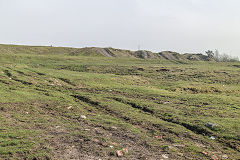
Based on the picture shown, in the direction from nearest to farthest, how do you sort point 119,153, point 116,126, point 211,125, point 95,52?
1. point 119,153
2. point 116,126
3. point 211,125
4. point 95,52

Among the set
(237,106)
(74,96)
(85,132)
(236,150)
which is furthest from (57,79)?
(236,150)

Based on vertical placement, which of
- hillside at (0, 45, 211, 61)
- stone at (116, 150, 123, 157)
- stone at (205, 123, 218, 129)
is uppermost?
hillside at (0, 45, 211, 61)

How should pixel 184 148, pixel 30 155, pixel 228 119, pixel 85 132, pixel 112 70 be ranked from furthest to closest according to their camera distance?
pixel 112 70
pixel 228 119
pixel 85 132
pixel 184 148
pixel 30 155

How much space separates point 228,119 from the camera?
16.0 m

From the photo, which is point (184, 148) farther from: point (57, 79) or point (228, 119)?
point (57, 79)

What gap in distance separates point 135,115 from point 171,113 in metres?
2.92

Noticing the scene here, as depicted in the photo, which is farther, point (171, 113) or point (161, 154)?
point (171, 113)

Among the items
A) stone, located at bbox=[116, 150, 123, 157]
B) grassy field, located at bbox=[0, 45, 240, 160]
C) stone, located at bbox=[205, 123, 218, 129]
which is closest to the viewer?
stone, located at bbox=[116, 150, 123, 157]

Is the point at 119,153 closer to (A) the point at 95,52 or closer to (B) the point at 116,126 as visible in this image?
(B) the point at 116,126

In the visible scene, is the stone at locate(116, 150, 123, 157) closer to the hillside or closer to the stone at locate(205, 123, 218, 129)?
the stone at locate(205, 123, 218, 129)

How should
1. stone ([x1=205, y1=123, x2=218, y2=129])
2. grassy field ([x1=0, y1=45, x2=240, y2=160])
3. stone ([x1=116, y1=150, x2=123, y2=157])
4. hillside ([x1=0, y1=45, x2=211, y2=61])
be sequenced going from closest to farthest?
stone ([x1=116, y1=150, x2=123, y2=157]) → grassy field ([x1=0, y1=45, x2=240, y2=160]) → stone ([x1=205, y1=123, x2=218, y2=129]) → hillside ([x1=0, y1=45, x2=211, y2=61])

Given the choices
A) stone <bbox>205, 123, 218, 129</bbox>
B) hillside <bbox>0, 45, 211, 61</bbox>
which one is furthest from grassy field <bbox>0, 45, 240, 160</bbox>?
hillside <bbox>0, 45, 211, 61</bbox>

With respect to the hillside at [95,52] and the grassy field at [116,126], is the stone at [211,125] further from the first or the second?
the hillside at [95,52]

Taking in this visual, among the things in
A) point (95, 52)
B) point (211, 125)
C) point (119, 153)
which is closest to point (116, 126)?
point (119, 153)
